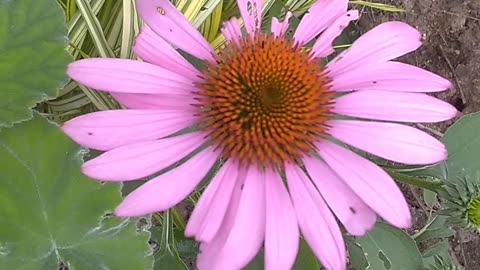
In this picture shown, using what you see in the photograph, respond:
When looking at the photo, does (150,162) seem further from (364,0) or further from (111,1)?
(364,0)

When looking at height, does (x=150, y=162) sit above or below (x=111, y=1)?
below

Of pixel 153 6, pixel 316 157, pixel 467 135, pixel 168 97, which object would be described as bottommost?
pixel 467 135

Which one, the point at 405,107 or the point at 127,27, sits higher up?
the point at 127,27

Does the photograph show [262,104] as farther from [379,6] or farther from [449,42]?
[449,42]

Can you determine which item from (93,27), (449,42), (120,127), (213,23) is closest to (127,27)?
(93,27)

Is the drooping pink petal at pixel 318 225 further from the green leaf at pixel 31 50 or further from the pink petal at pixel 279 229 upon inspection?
the green leaf at pixel 31 50

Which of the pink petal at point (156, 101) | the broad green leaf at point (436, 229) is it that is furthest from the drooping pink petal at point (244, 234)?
the broad green leaf at point (436, 229)

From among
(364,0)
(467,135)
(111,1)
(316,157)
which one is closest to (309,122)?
(316,157)
